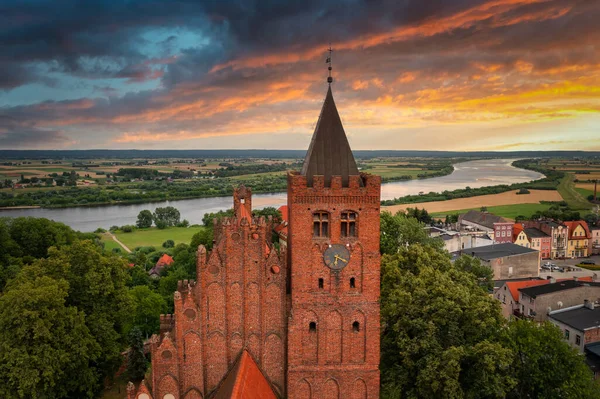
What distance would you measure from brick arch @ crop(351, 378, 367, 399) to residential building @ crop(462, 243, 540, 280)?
49992 mm

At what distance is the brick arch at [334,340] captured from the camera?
2023 centimetres

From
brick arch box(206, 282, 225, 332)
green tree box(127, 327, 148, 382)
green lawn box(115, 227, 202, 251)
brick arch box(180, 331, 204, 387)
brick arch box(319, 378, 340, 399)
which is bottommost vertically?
green lawn box(115, 227, 202, 251)

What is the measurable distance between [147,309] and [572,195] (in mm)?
137590

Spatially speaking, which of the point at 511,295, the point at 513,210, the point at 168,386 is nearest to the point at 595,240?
the point at 513,210

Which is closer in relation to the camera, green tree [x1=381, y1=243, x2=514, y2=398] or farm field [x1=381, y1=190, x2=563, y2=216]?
green tree [x1=381, y1=243, x2=514, y2=398]

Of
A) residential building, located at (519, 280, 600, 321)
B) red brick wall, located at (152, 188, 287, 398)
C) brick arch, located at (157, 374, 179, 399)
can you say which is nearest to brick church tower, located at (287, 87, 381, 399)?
red brick wall, located at (152, 188, 287, 398)

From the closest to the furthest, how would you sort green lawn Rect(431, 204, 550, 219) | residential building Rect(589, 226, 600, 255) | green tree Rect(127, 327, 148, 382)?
green tree Rect(127, 327, 148, 382) < residential building Rect(589, 226, 600, 255) < green lawn Rect(431, 204, 550, 219)

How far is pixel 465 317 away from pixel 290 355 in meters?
15.6

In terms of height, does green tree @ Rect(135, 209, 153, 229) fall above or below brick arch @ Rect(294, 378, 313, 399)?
below

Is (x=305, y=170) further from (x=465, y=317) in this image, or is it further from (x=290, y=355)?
(x=465, y=317)

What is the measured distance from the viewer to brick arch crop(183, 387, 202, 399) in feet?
65.0

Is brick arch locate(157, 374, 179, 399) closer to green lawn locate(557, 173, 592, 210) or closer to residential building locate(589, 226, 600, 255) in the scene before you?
residential building locate(589, 226, 600, 255)

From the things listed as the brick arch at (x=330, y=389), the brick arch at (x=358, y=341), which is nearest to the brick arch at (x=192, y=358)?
the brick arch at (x=330, y=389)

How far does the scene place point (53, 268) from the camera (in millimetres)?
32719
